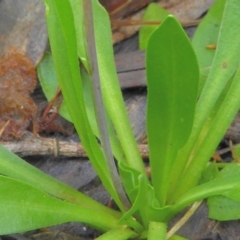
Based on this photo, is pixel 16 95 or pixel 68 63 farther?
pixel 16 95

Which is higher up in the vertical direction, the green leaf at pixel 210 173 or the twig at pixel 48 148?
the twig at pixel 48 148

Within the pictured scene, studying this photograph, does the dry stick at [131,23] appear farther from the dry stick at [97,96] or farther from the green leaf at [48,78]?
the dry stick at [97,96]

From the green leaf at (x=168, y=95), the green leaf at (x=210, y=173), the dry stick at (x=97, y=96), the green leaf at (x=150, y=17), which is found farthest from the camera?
the green leaf at (x=150, y=17)

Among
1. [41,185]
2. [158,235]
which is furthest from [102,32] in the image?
[158,235]

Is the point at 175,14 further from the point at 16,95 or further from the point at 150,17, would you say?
the point at 16,95

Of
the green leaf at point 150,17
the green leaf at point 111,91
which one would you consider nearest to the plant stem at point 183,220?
the green leaf at point 111,91

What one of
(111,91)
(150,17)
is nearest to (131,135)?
(111,91)

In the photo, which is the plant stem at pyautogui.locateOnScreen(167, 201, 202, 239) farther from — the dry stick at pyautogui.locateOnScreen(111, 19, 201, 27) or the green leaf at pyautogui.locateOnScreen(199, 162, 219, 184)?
the dry stick at pyautogui.locateOnScreen(111, 19, 201, 27)
